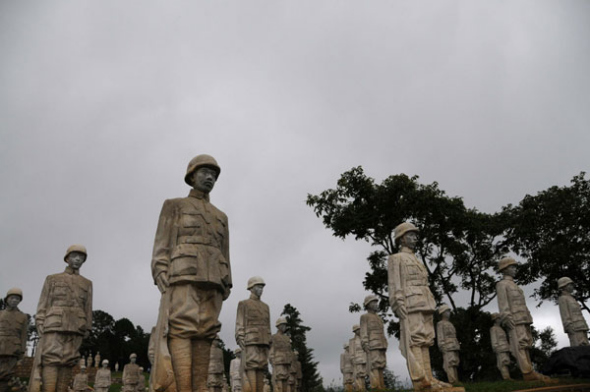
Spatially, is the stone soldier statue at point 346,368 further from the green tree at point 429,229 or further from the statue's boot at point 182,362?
the statue's boot at point 182,362

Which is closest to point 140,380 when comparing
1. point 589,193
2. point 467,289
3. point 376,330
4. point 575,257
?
point 376,330

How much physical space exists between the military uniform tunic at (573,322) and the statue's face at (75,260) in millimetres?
13680

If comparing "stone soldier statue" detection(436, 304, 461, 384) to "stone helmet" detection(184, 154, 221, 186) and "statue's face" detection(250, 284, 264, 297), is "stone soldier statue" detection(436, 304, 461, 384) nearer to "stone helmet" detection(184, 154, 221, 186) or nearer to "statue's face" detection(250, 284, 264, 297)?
"statue's face" detection(250, 284, 264, 297)

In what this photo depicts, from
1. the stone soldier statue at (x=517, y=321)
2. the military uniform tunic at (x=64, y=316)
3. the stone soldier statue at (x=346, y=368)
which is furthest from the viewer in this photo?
the stone soldier statue at (x=346, y=368)

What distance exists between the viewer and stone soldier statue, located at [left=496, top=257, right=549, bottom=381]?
40.3 feet

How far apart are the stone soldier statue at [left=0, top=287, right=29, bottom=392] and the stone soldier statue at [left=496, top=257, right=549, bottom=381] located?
1297 centimetres

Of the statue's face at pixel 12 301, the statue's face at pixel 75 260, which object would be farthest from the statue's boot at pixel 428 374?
the statue's face at pixel 12 301

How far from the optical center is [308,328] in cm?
4697

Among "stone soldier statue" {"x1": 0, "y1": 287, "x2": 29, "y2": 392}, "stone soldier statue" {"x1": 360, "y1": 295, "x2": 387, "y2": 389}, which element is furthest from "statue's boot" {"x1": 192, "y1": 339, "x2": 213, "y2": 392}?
"stone soldier statue" {"x1": 360, "y1": 295, "x2": 387, "y2": 389}

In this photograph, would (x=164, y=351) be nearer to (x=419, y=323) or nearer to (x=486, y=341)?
(x=419, y=323)

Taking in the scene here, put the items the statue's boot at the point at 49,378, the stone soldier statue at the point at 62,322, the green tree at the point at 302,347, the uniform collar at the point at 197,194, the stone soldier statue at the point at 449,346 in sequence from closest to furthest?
the uniform collar at the point at 197,194, the statue's boot at the point at 49,378, the stone soldier statue at the point at 62,322, the stone soldier statue at the point at 449,346, the green tree at the point at 302,347

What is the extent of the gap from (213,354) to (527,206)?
15897 millimetres

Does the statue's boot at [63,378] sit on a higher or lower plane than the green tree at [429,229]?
lower

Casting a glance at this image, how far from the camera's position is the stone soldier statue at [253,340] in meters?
12.8
